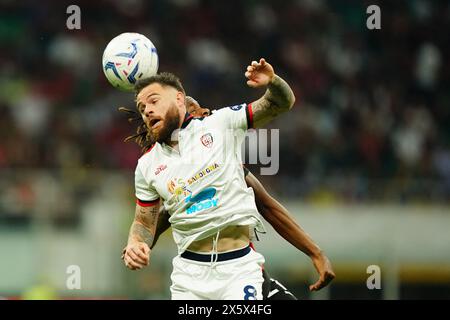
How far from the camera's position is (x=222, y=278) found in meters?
5.48

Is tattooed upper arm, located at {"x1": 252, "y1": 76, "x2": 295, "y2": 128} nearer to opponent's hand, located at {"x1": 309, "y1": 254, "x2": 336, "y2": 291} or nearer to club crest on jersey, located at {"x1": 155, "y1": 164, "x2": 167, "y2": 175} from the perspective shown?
club crest on jersey, located at {"x1": 155, "y1": 164, "x2": 167, "y2": 175}

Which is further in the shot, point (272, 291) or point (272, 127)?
point (272, 127)

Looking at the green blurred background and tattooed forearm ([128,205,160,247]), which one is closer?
tattooed forearm ([128,205,160,247])

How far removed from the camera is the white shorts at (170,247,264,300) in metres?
5.44

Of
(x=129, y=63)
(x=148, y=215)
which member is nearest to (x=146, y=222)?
(x=148, y=215)

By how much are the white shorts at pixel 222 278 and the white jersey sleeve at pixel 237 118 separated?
736 mm

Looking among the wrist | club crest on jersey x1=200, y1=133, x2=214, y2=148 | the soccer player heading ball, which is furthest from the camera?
the wrist

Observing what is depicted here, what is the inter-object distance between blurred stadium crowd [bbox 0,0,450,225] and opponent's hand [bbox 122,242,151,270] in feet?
18.5

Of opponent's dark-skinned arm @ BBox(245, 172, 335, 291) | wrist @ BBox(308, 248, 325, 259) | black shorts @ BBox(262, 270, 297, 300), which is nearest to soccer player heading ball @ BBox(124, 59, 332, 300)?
black shorts @ BBox(262, 270, 297, 300)

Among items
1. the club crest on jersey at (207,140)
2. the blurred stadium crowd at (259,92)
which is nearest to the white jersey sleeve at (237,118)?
the club crest on jersey at (207,140)

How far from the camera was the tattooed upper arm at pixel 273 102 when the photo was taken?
542 centimetres

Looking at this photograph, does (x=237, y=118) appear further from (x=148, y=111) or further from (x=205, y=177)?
(x=148, y=111)

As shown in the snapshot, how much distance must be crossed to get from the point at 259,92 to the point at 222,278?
30.8 feet

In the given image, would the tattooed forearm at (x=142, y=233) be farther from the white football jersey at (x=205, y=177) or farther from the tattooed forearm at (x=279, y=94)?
the tattooed forearm at (x=279, y=94)
